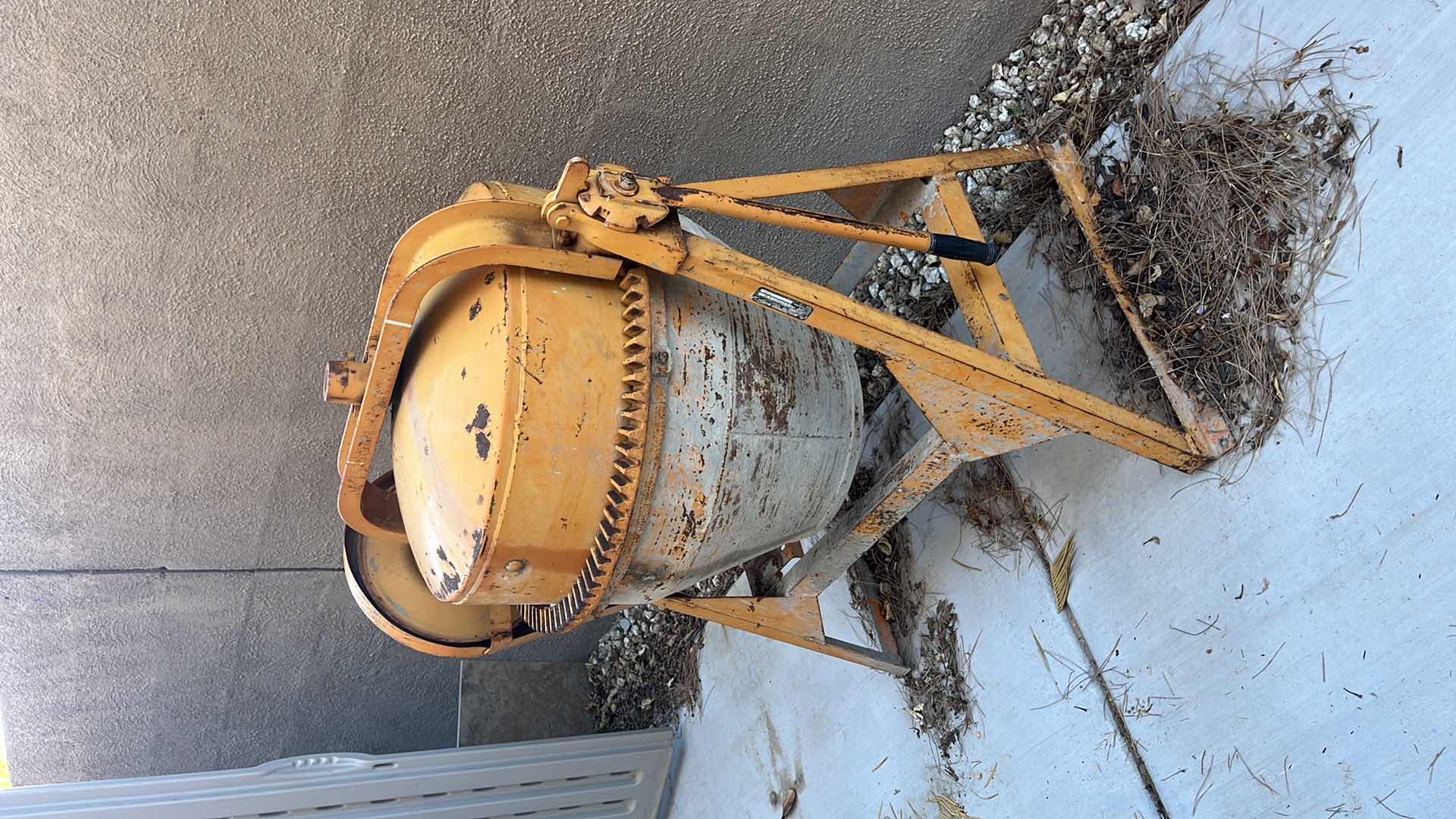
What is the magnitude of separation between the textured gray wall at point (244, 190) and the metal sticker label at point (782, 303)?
3.59ft

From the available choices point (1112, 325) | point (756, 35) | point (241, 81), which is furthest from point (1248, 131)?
point (241, 81)

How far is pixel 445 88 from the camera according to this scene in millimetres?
2326

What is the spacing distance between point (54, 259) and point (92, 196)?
0.74ft

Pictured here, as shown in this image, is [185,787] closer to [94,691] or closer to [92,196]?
[94,691]

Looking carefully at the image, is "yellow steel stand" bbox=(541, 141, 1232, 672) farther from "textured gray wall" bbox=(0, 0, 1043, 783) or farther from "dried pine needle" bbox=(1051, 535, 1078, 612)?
"textured gray wall" bbox=(0, 0, 1043, 783)

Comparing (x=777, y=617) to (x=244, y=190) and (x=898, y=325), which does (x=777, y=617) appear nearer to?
(x=898, y=325)

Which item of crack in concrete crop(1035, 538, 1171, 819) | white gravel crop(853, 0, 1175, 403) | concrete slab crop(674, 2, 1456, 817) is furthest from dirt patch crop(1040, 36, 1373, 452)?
crack in concrete crop(1035, 538, 1171, 819)

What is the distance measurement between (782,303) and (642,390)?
11.7 inches

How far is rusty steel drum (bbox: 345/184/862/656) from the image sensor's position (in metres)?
1.56

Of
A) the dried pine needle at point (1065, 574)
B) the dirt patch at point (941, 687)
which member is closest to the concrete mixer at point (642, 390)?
the dried pine needle at point (1065, 574)

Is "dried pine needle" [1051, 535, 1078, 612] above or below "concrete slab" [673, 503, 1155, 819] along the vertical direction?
above

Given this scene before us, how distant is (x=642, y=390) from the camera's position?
1.62 meters

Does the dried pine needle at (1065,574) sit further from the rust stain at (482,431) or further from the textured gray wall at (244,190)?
the rust stain at (482,431)

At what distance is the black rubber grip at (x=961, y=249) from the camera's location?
1.77 m
